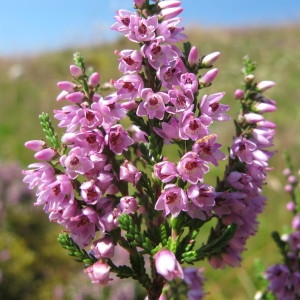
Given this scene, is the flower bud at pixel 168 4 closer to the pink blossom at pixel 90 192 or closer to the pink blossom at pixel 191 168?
the pink blossom at pixel 191 168

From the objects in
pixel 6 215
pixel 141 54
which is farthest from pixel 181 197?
pixel 6 215

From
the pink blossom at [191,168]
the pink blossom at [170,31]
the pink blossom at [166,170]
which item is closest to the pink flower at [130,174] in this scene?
the pink blossom at [166,170]

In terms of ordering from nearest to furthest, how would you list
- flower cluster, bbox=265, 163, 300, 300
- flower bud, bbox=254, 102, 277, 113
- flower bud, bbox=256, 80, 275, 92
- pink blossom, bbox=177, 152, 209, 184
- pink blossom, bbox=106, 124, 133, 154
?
pink blossom, bbox=177, 152, 209, 184 < pink blossom, bbox=106, 124, 133, 154 < flower bud, bbox=254, 102, 277, 113 < flower bud, bbox=256, 80, 275, 92 < flower cluster, bbox=265, 163, 300, 300

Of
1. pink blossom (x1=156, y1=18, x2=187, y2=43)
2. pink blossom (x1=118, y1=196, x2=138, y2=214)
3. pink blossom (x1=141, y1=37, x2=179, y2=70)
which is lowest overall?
pink blossom (x1=118, y1=196, x2=138, y2=214)

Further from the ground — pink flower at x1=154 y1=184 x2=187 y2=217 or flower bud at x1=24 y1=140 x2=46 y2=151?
flower bud at x1=24 y1=140 x2=46 y2=151

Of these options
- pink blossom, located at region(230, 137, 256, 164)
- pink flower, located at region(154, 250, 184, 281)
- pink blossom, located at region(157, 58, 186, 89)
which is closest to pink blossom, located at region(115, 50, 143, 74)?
pink blossom, located at region(157, 58, 186, 89)

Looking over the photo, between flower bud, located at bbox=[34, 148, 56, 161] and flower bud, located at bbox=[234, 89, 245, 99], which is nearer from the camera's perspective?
flower bud, located at bbox=[34, 148, 56, 161]

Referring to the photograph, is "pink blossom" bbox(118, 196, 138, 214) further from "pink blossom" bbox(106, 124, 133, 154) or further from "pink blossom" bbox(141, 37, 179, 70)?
"pink blossom" bbox(141, 37, 179, 70)
